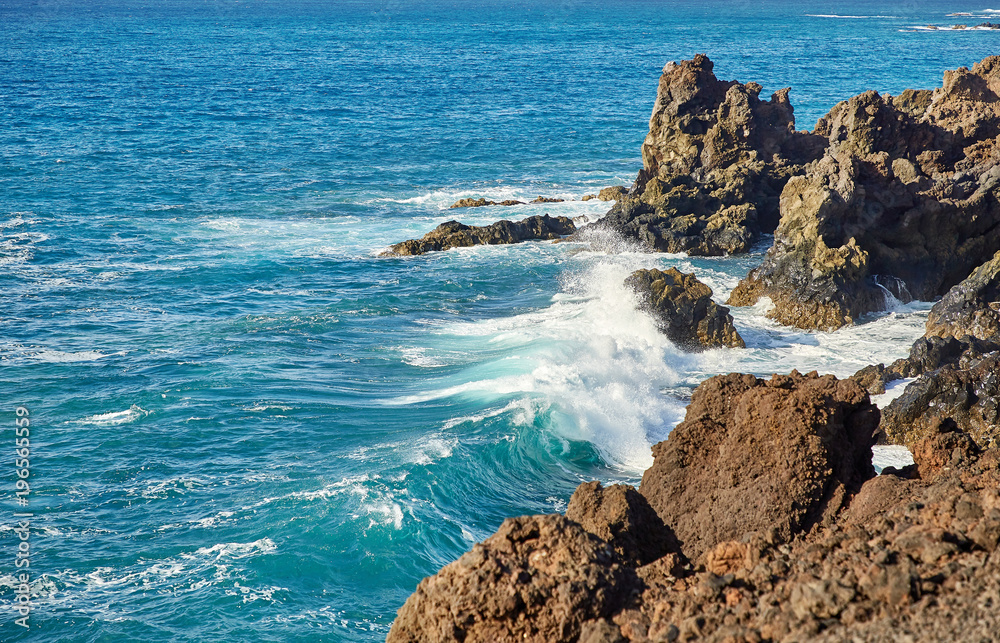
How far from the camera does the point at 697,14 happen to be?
191 m

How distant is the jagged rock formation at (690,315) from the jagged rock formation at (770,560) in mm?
13035

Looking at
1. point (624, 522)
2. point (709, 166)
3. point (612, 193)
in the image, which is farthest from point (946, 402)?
point (612, 193)

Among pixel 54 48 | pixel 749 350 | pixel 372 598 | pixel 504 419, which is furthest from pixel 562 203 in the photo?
pixel 54 48

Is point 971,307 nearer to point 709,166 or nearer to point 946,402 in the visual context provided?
point 946,402

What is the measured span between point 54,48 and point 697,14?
431 feet

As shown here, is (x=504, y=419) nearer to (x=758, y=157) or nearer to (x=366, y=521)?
(x=366, y=521)

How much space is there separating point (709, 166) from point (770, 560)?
29.6 meters

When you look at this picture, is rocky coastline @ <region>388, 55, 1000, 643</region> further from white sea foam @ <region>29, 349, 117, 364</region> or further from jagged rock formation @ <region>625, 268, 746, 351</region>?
white sea foam @ <region>29, 349, 117, 364</region>

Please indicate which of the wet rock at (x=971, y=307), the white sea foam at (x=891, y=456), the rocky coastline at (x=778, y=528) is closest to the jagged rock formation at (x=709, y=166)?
the rocky coastline at (x=778, y=528)

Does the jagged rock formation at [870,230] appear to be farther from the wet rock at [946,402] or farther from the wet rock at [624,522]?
the wet rock at [624,522]

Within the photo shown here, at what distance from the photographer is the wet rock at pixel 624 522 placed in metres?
8.46

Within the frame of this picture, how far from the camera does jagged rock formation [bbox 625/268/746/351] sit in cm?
2289

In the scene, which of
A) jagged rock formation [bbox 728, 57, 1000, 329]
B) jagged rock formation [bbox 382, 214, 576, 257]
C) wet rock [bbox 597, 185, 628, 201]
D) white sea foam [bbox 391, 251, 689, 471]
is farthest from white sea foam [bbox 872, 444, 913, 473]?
wet rock [bbox 597, 185, 628, 201]

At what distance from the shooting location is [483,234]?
113 feet
